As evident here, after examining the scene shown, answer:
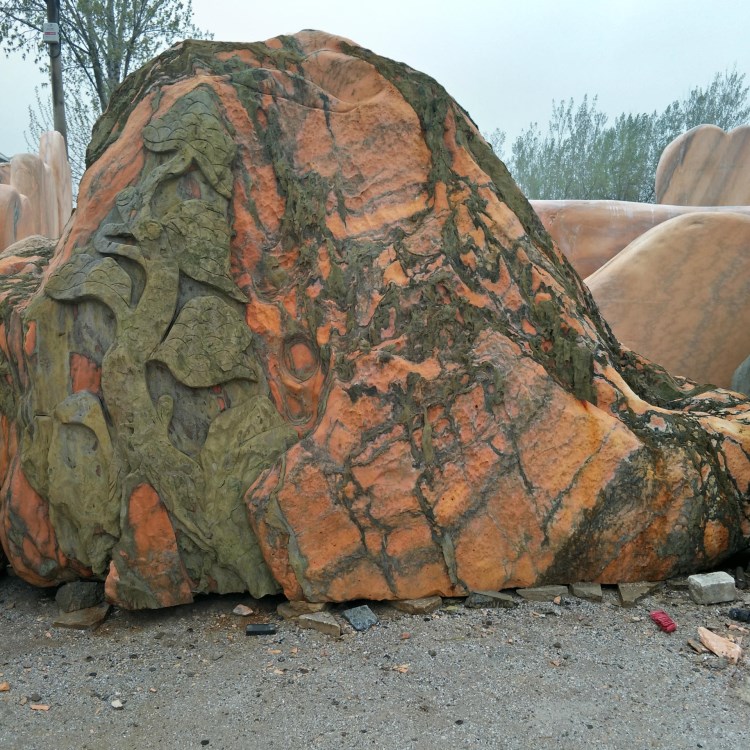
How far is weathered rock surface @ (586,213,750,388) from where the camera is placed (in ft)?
15.0

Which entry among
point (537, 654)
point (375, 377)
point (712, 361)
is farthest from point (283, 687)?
point (712, 361)

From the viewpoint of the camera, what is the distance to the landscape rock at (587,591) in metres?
2.43

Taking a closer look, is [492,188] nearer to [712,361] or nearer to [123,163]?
[123,163]

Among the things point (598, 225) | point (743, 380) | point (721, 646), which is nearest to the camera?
point (721, 646)

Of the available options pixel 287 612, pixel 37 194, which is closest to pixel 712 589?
pixel 287 612

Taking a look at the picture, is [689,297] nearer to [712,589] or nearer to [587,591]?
[712,589]

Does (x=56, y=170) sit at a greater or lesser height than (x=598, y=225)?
greater

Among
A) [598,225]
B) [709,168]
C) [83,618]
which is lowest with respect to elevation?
[83,618]

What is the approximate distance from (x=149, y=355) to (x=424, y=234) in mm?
1077

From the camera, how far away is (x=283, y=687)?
1.99 meters

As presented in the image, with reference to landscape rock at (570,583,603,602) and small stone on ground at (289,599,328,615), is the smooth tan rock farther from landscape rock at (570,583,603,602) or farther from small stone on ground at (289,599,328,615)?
landscape rock at (570,583,603,602)

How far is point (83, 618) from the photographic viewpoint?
7.97ft

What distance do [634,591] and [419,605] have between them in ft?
2.45

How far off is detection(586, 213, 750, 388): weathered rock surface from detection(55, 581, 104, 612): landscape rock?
3.58 meters
